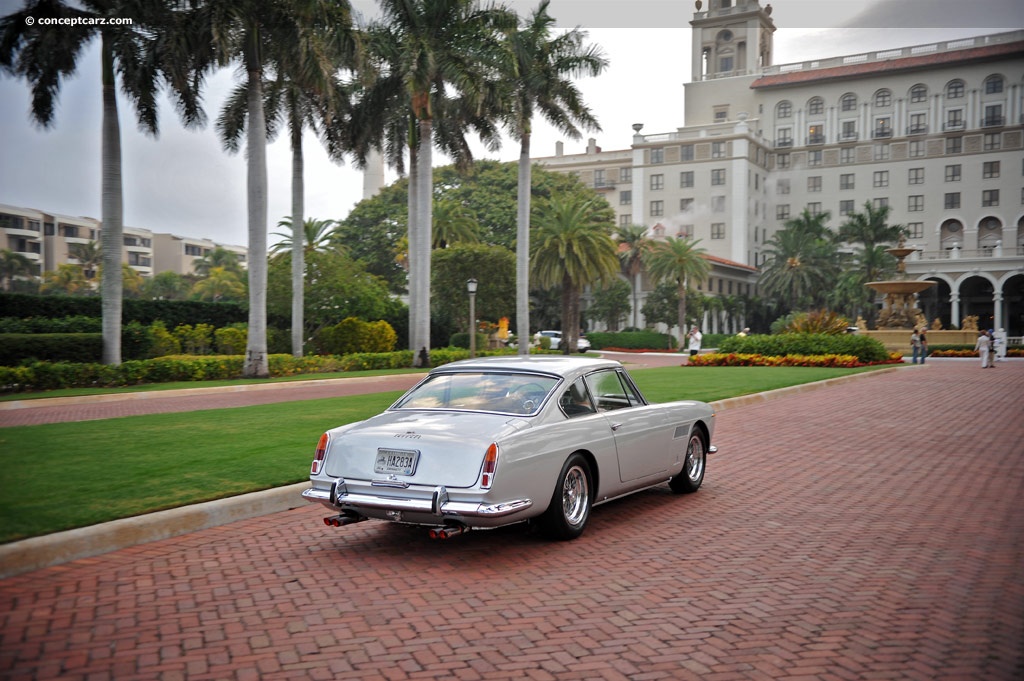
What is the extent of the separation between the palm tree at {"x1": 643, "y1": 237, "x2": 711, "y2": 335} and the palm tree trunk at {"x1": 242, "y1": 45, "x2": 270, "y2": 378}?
144 ft

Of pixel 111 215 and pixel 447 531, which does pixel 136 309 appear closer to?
pixel 111 215

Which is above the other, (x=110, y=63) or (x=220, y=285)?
(x=110, y=63)

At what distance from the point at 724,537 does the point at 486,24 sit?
28.8m

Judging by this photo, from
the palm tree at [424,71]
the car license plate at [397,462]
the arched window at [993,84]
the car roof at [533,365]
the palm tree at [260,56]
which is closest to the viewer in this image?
the car license plate at [397,462]

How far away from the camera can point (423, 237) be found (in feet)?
103

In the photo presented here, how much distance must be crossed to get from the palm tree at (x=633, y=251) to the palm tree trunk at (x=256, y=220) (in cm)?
4618

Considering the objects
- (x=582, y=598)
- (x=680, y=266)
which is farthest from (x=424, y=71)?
(x=680, y=266)

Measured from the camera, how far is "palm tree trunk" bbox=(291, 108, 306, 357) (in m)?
32.6

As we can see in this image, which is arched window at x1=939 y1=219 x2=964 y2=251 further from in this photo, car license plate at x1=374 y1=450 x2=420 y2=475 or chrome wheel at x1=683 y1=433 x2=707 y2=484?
car license plate at x1=374 y1=450 x2=420 y2=475

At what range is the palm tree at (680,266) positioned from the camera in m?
65.7

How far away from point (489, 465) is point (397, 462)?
731 mm

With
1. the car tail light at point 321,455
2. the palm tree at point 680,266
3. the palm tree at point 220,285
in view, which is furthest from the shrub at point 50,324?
the palm tree at point 220,285

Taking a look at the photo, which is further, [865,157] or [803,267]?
[865,157]

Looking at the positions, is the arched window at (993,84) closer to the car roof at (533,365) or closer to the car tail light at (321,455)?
the car roof at (533,365)
